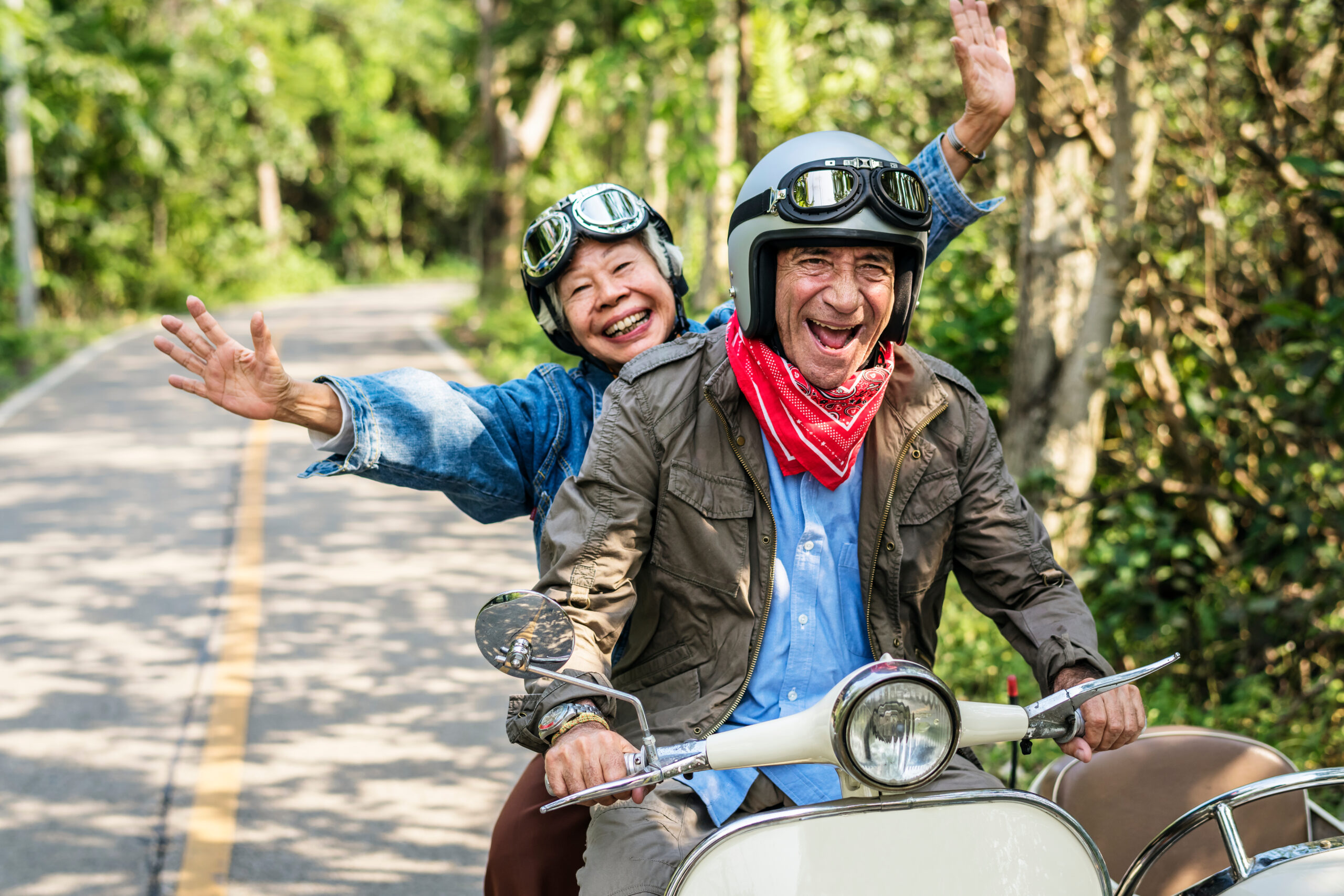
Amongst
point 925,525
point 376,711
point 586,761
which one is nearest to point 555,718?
point 586,761

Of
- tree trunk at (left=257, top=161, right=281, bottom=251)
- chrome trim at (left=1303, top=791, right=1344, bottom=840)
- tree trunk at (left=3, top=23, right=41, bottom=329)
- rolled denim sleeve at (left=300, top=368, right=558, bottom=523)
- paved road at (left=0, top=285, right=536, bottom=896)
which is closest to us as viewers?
chrome trim at (left=1303, top=791, right=1344, bottom=840)

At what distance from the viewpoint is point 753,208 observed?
254 cm

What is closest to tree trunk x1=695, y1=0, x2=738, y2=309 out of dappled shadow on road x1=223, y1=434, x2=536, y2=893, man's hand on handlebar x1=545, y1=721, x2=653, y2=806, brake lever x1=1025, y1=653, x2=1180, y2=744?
dappled shadow on road x1=223, y1=434, x2=536, y2=893

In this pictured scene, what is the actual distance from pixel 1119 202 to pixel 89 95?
22.3m

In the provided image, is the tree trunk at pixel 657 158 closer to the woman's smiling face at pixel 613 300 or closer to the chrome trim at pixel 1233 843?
the woman's smiling face at pixel 613 300

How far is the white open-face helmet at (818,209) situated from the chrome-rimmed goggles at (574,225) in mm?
621

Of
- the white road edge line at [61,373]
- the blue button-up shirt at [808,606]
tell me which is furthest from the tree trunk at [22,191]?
the blue button-up shirt at [808,606]

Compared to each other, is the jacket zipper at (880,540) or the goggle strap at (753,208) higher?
the goggle strap at (753,208)

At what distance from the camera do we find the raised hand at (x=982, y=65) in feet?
10.7

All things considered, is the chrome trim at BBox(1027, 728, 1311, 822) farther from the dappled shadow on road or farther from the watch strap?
the dappled shadow on road

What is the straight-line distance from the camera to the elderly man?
96.3 inches

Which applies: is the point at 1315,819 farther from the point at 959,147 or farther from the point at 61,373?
the point at 61,373

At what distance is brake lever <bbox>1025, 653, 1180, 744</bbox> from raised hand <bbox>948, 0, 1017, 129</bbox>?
165cm

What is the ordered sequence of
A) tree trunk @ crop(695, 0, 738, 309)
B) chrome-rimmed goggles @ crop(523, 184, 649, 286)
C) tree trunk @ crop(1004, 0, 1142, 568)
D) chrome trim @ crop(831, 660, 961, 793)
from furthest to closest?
tree trunk @ crop(695, 0, 738, 309), tree trunk @ crop(1004, 0, 1142, 568), chrome-rimmed goggles @ crop(523, 184, 649, 286), chrome trim @ crop(831, 660, 961, 793)
